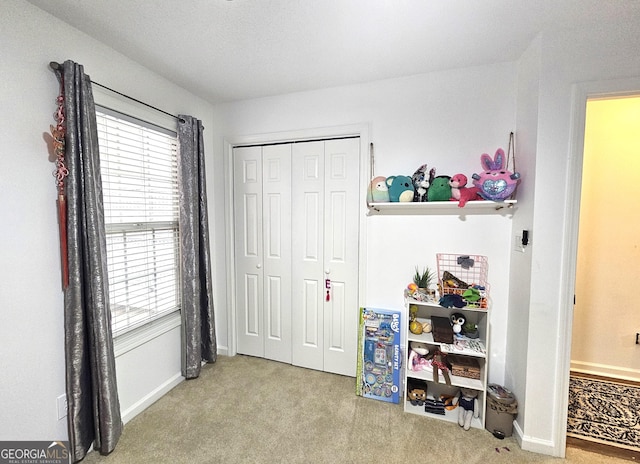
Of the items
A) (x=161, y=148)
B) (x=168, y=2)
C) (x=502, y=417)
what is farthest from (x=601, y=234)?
(x=161, y=148)

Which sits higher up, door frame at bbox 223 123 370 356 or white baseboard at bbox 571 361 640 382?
door frame at bbox 223 123 370 356

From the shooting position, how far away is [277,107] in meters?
2.50

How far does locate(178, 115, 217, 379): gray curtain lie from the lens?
7.44 ft

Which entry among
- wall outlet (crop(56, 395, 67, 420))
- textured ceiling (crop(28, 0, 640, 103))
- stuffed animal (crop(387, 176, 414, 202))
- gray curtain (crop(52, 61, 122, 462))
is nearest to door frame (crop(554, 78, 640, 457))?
textured ceiling (crop(28, 0, 640, 103))

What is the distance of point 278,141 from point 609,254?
3109 mm

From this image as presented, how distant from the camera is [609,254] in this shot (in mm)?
2412

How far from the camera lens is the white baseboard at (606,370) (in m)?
2.39

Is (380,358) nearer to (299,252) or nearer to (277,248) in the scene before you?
(299,252)

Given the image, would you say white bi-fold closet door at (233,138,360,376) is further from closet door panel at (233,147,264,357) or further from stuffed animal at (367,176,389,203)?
stuffed animal at (367,176,389,203)

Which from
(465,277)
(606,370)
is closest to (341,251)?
(465,277)

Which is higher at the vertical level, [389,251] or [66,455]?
[389,251]

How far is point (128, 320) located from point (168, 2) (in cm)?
198

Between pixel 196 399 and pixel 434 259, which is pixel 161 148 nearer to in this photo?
pixel 196 399

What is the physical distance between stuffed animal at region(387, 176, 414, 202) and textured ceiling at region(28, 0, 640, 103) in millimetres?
817
